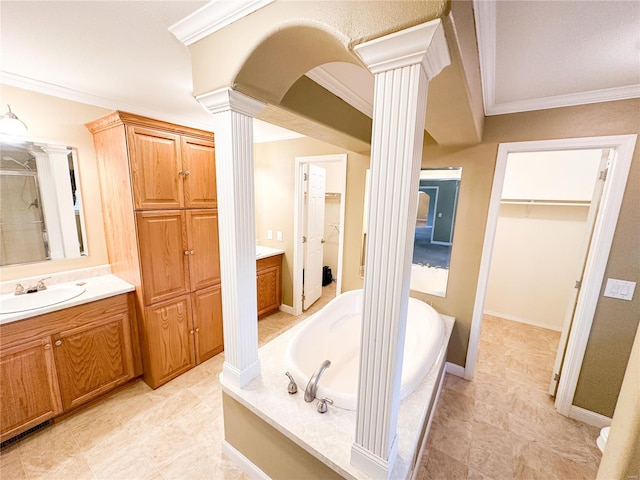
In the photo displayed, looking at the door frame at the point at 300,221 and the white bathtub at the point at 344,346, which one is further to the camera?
the door frame at the point at 300,221

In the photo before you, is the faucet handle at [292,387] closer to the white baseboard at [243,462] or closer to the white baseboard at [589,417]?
the white baseboard at [243,462]

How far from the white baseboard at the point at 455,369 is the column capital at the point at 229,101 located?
2659 millimetres

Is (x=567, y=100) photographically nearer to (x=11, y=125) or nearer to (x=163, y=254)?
(x=163, y=254)

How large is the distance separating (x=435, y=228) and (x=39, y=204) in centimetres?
326

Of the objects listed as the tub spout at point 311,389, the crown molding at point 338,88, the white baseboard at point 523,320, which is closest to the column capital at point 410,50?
the crown molding at point 338,88

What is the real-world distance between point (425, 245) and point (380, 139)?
2026 mm

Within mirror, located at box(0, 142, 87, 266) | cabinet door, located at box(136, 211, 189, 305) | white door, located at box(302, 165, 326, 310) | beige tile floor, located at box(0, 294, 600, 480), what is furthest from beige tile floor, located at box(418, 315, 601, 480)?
mirror, located at box(0, 142, 87, 266)

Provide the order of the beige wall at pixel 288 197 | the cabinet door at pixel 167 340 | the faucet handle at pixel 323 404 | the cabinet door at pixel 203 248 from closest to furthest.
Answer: the faucet handle at pixel 323 404 < the cabinet door at pixel 167 340 < the cabinet door at pixel 203 248 < the beige wall at pixel 288 197

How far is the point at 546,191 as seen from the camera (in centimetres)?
308

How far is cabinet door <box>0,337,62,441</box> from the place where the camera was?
→ 58.0 inches

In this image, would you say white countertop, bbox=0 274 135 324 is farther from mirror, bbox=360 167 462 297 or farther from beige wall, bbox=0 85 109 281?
mirror, bbox=360 167 462 297

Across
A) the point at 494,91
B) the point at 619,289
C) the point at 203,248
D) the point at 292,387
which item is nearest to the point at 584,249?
the point at 619,289

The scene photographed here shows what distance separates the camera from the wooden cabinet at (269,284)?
306 cm

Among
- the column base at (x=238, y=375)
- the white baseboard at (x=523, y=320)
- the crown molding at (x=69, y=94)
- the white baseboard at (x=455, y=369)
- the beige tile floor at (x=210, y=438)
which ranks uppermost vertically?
the crown molding at (x=69, y=94)
